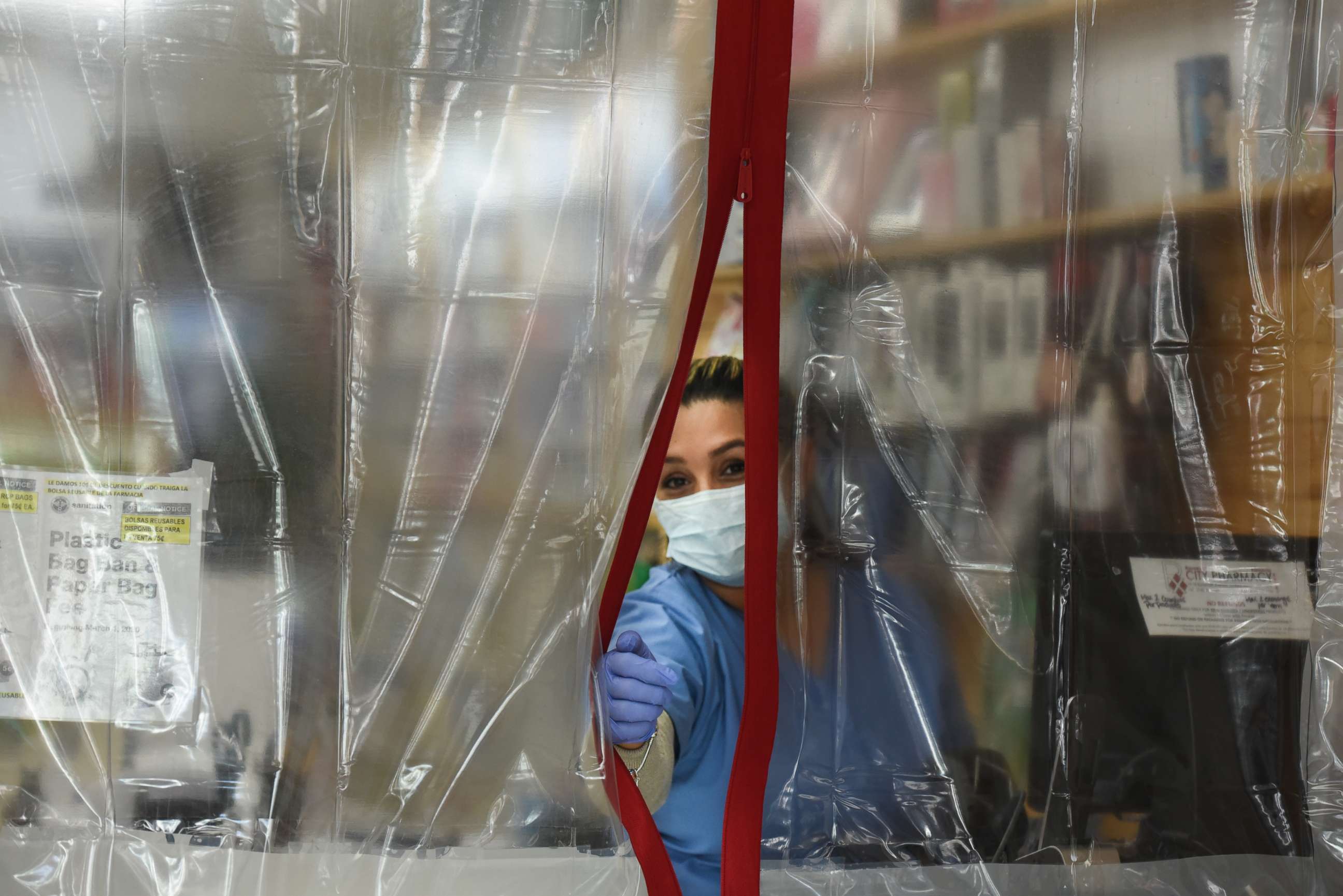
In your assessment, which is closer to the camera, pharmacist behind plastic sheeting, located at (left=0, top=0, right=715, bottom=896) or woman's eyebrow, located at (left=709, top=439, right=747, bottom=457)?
pharmacist behind plastic sheeting, located at (left=0, top=0, right=715, bottom=896)

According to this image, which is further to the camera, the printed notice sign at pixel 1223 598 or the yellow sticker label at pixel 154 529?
the printed notice sign at pixel 1223 598

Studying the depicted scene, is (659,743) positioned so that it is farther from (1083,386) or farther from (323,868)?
(1083,386)

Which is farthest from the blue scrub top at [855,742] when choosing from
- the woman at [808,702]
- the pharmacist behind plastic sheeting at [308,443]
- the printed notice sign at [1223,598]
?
the printed notice sign at [1223,598]

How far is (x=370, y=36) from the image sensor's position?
32.0 inches

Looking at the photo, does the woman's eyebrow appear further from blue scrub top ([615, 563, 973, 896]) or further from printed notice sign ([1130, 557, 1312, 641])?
printed notice sign ([1130, 557, 1312, 641])

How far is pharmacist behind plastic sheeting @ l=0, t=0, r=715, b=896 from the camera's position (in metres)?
0.80

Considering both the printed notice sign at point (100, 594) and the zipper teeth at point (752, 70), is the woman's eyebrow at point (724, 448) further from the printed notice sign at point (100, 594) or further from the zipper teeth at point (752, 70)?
the printed notice sign at point (100, 594)

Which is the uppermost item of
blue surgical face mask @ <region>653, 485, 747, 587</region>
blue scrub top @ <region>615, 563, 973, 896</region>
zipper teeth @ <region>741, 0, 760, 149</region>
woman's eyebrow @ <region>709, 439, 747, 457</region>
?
zipper teeth @ <region>741, 0, 760, 149</region>

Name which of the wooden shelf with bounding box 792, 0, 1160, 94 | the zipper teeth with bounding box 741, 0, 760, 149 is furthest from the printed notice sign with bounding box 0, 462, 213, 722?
the wooden shelf with bounding box 792, 0, 1160, 94

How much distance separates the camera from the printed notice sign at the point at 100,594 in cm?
80

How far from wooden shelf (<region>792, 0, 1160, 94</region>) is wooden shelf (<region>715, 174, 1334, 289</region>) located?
6.9 inches

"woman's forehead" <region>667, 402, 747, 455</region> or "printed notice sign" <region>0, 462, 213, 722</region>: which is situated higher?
"woman's forehead" <region>667, 402, 747, 455</region>

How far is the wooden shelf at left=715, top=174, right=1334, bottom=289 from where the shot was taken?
0.89 m

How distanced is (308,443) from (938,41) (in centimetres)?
76
